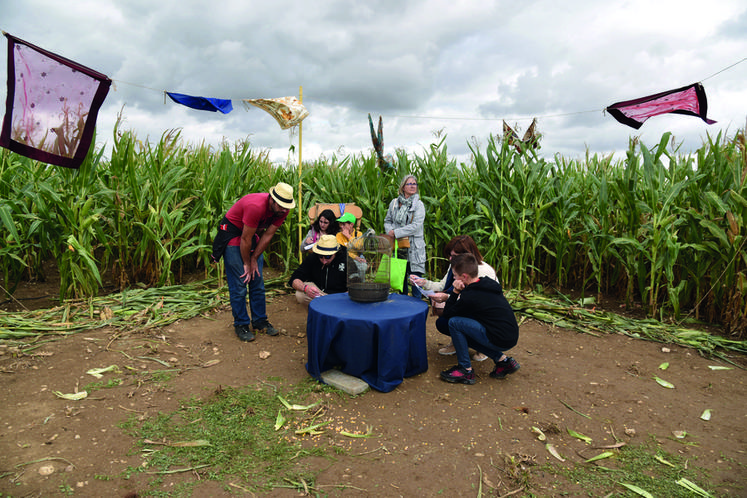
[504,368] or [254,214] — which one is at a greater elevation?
[254,214]

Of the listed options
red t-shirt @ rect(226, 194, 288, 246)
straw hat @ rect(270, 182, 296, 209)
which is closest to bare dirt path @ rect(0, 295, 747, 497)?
→ red t-shirt @ rect(226, 194, 288, 246)

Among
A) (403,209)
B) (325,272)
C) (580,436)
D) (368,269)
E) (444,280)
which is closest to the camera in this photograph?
(580,436)

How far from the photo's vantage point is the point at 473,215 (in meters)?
5.93

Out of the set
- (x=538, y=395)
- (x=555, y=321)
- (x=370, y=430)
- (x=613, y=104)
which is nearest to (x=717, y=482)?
(x=538, y=395)

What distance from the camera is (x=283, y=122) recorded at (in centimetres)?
618

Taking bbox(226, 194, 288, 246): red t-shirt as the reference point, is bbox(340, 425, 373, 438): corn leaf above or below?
below

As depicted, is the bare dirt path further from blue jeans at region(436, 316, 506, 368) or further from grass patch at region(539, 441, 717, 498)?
blue jeans at region(436, 316, 506, 368)

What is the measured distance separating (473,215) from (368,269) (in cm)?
188

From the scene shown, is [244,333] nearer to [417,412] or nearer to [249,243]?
[249,243]

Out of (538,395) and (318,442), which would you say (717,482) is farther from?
(318,442)

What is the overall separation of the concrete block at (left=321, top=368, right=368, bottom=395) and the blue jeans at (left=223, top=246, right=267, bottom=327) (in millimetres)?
1306

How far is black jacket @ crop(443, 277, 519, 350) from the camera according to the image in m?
3.19

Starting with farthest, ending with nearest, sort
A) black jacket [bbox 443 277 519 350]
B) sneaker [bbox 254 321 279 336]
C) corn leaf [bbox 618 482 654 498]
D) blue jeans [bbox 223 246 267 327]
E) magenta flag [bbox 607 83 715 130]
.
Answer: magenta flag [bbox 607 83 715 130] → sneaker [bbox 254 321 279 336] → blue jeans [bbox 223 246 267 327] → black jacket [bbox 443 277 519 350] → corn leaf [bbox 618 482 654 498]

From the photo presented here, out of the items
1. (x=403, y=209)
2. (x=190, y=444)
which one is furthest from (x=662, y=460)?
(x=403, y=209)
